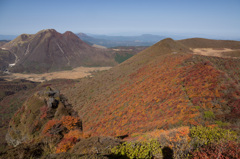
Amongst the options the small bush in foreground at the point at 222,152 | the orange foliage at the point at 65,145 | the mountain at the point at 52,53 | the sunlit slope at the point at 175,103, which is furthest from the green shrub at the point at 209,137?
the mountain at the point at 52,53

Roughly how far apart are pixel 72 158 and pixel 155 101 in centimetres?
1440

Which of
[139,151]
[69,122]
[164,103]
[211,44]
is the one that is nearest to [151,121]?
[164,103]

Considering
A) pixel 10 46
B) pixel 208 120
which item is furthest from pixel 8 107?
pixel 10 46

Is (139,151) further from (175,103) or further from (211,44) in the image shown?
(211,44)

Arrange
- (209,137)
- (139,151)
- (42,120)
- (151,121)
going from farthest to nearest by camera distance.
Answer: (42,120), (151,121), (209,137), (139,151)

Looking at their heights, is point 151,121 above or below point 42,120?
above

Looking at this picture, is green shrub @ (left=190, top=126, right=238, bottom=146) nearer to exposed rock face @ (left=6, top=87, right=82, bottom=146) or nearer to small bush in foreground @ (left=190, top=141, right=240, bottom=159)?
small bush in foreground @ (left=190, top=141, right=240, bottom=159)

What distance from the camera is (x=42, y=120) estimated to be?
61.0 feet

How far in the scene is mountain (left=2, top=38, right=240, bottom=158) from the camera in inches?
292

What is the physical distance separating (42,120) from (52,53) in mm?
174490

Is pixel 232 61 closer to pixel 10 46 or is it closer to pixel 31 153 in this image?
pixel 31 153

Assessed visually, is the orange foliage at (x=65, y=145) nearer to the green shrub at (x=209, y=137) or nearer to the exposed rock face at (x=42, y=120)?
the exposed rock face at (x=42, y=120)

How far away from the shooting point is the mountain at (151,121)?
24.3ft

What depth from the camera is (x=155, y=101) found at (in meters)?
18.6
